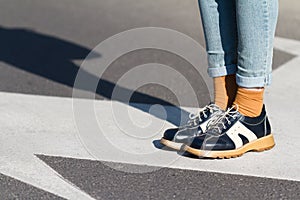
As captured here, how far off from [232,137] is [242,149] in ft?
0.25

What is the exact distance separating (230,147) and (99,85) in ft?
4.86

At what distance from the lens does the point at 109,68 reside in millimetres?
5477

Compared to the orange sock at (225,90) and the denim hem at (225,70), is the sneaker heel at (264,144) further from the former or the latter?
the denim hem at (225,70)

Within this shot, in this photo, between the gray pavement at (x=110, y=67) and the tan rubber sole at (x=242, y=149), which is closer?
the gray pavement at (x=110, y=67)

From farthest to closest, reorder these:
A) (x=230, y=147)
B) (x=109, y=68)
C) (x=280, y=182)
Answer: (x=109, y=68)
(x=230, y=147)
(x=280, y=182)

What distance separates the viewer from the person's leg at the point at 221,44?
3820 millimetres

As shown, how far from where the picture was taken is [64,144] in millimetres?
3953

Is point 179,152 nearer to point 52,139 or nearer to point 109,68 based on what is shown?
point 52,139

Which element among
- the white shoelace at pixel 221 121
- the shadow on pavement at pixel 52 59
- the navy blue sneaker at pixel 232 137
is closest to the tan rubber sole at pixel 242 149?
the navy blue sneaker at pixel 232 137

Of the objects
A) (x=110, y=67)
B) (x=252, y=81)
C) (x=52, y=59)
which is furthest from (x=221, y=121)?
(x=52, y=59)

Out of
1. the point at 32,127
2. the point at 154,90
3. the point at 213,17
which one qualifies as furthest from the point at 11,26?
the point at 213,17

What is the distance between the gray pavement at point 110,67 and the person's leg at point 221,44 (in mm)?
500

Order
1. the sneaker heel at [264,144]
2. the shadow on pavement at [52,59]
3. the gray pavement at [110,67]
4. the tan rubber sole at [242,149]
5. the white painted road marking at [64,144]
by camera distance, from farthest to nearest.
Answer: the shadow on pavement at [52,59], the sneaker heel at [264,144], the tan rubber sole at [242,149], the white painted road marking at [64,144], the gray pavement at [110,67]

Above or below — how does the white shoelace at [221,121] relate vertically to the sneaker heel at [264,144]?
above
